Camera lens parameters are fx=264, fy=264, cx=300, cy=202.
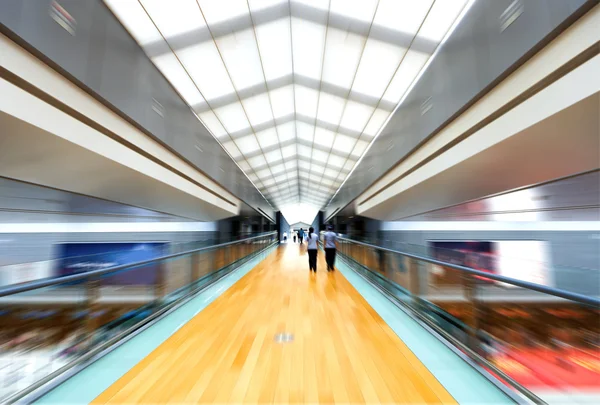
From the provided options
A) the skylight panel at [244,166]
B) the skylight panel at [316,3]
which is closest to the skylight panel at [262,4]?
the skylight panel at [316,3]

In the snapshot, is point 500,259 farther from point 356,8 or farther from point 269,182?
point 269,182

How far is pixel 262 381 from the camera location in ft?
6.80

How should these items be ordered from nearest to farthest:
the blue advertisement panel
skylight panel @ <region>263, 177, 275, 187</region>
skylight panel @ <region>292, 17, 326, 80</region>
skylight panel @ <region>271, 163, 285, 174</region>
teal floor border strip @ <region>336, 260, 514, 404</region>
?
teal floor border strip @ <region>336, 260, 514, 404</region> → the blue advertisement panel → skylight panel @ <region>292, 17, 326, 80</region> → skylight panel @ <region>271, 163, 285, 174</region> → skylight panel @ <region>263, 177, 275, 187</region>

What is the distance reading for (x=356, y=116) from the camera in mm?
8250

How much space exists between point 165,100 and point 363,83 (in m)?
4.55

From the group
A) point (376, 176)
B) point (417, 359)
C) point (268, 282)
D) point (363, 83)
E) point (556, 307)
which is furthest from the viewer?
point (376, 176)

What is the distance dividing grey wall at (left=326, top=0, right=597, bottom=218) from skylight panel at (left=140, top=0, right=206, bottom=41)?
167 inches

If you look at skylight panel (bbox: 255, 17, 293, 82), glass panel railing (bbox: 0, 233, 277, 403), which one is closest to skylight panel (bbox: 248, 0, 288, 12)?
skylight panel (bbox: 255, 17, 293, 82)

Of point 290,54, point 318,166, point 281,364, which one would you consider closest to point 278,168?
point 318,166

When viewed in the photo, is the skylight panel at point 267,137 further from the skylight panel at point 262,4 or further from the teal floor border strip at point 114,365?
the teal floor border strip at point 114,365

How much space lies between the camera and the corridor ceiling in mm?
4414

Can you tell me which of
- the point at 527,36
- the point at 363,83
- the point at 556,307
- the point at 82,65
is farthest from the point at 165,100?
the point at 556,307

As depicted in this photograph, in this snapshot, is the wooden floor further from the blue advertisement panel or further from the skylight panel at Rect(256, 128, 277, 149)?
the skylight panel at Rect(256, 128, 277, 149)

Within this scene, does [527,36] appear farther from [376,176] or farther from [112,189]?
[112,189]
